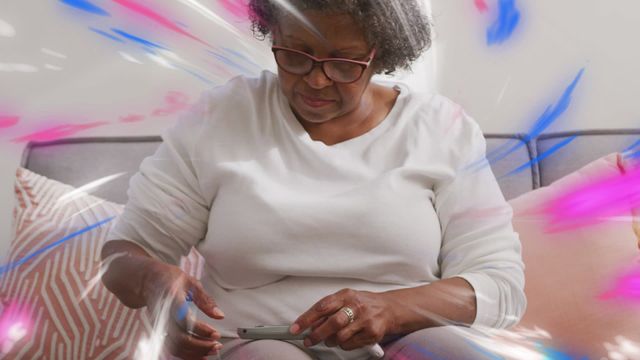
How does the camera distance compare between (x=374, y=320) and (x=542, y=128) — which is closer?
(x=374, y=320)

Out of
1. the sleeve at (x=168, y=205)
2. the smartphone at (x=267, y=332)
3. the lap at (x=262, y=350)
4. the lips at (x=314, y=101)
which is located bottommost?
the lap at (x=262, y=350)

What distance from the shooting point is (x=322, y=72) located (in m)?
0.56

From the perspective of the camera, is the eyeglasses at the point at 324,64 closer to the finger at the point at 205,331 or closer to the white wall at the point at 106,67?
the white wall at the point at 106,67

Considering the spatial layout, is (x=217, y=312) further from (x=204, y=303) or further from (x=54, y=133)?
(x=54, y=133)

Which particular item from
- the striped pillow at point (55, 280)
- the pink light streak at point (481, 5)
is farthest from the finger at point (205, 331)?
the pink light streak at point (481, 5)

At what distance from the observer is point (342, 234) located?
0.56 m

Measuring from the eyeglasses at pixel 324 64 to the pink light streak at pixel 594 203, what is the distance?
7.8 inches

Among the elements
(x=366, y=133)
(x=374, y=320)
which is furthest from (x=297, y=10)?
(x=374, y=320)

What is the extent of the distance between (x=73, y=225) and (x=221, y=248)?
0.15 metres

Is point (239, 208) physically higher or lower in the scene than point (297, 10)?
lower

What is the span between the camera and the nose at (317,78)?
1.82ft

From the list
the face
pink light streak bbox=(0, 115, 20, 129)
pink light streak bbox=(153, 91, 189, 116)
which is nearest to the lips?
the face

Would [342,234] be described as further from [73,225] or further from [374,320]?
[73,225]

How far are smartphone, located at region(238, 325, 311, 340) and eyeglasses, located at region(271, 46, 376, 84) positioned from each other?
184 mm
